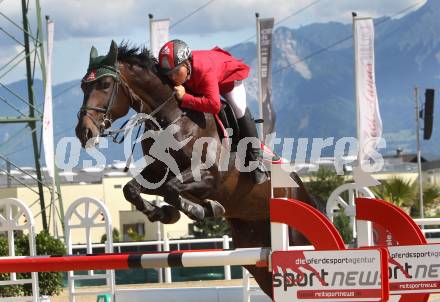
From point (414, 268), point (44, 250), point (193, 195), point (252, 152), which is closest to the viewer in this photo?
point (414, 268)

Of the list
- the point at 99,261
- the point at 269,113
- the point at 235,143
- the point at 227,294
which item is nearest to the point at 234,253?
the point at 99,261

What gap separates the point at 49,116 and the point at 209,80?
1319cm

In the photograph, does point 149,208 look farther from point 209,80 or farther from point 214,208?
point 209,80

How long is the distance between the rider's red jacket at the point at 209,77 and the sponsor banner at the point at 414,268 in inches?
67.0

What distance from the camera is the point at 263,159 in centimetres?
739

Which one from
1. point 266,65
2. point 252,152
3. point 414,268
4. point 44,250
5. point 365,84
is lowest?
point 44,250

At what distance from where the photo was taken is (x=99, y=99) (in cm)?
673

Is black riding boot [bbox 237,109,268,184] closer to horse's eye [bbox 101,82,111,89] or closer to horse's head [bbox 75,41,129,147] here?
horse's head [bbox 75,41,129,147]

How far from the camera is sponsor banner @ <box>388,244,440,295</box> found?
6164 mm

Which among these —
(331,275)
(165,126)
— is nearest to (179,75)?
(165,126)

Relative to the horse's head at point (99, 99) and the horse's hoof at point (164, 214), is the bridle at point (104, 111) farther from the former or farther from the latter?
the horse's hoof at point (164, 214)

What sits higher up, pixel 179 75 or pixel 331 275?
pixel 179 75

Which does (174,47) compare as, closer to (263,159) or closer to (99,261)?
(263,159)

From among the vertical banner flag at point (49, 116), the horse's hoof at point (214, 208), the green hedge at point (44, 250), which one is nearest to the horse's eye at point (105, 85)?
the horse's hoof at point (214, 208)
